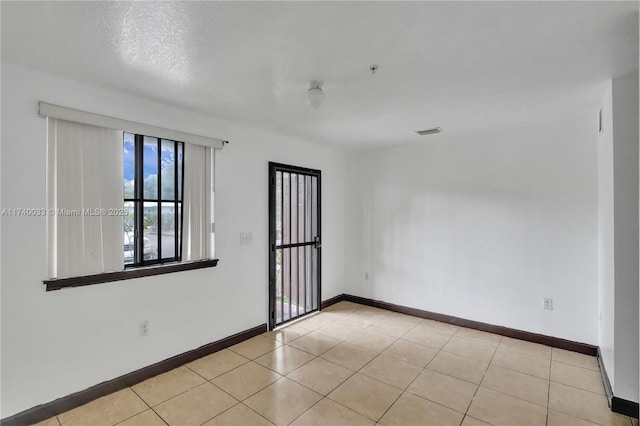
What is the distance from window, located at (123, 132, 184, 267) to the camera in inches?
107

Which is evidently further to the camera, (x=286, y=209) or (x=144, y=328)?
(x=286, y=209)

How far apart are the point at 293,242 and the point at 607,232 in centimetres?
313

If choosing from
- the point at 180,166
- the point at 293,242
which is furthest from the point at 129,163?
the point at 293,242

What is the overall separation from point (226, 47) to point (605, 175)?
310 centimetres

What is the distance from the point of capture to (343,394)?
8.14 ft

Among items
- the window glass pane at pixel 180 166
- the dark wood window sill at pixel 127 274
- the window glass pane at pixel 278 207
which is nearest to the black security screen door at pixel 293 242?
the window glass pane at pixel 278 207

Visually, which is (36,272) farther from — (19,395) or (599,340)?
(599,340)

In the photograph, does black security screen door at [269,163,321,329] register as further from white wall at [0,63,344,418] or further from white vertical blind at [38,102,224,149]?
white vertical blind at [38,102,224,149]

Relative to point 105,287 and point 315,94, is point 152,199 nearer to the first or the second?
point 105,287

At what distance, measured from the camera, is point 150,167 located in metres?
2.83

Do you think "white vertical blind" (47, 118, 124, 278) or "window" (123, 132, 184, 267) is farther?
"window" (123, 132, 184, 267)

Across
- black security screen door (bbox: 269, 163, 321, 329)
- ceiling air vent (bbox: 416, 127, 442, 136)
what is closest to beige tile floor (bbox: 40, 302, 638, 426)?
black security screen door (bbox: 269, 163, 321, 329)

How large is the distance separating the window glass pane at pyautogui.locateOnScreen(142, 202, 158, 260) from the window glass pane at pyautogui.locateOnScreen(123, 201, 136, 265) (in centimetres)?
8

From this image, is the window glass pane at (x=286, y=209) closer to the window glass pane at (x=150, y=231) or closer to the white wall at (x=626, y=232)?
the window glass pane at (x=150, y=231)
